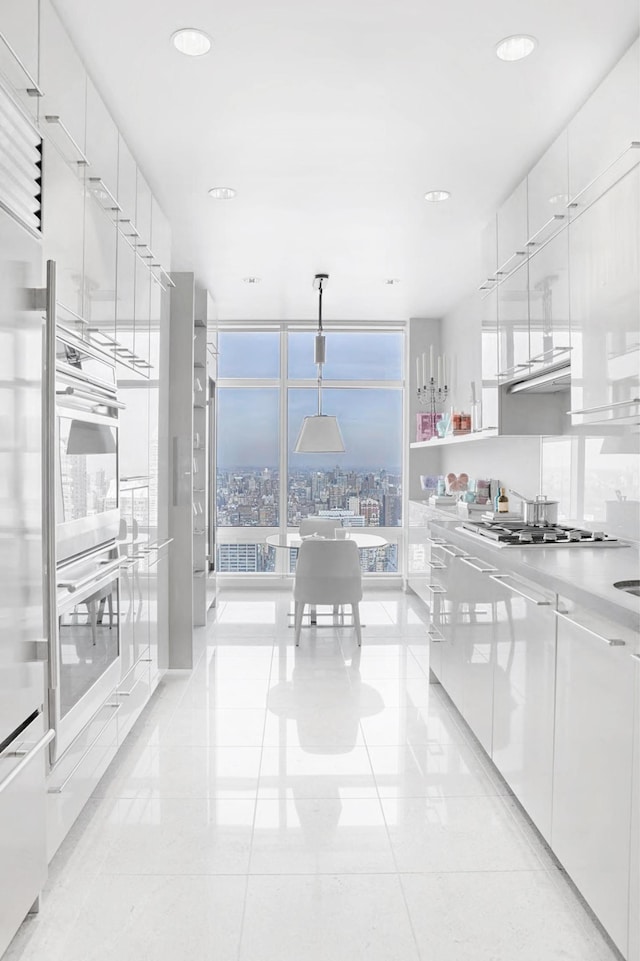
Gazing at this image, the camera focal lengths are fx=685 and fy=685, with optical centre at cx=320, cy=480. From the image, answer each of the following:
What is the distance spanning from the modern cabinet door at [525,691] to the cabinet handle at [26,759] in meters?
1.44

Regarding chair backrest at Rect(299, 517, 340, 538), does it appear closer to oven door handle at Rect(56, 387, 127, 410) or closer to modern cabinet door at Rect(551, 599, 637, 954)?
oven door handle at Rect(56, 387, 127, 410)

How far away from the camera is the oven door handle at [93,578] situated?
215 cm

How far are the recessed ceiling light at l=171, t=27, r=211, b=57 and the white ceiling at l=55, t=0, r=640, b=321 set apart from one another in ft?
0.10

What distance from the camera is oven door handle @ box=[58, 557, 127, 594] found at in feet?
7.04

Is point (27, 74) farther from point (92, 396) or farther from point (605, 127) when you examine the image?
point (605, 127)

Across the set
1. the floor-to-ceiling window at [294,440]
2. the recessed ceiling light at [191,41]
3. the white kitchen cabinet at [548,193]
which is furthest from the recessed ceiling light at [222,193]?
the floor-to-ceiling window at [294,440]

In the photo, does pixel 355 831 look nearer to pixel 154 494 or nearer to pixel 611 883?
pixel 611 883

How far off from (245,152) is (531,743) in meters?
2.75

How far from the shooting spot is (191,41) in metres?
2.31

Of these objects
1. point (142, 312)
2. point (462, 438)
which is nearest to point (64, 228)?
point (142, 312)

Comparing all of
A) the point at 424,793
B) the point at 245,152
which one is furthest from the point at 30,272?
the point at 424,793

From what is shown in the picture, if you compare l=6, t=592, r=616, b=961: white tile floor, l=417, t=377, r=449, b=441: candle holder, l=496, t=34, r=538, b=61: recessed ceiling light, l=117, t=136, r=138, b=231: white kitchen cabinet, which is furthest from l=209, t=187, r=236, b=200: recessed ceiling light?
l=417, t=377, r=449, b=441: candle holder

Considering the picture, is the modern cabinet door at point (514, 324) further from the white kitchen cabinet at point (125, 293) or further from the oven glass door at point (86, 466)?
the oven glass door at point (86, 466)

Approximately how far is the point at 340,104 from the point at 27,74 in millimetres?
1324
